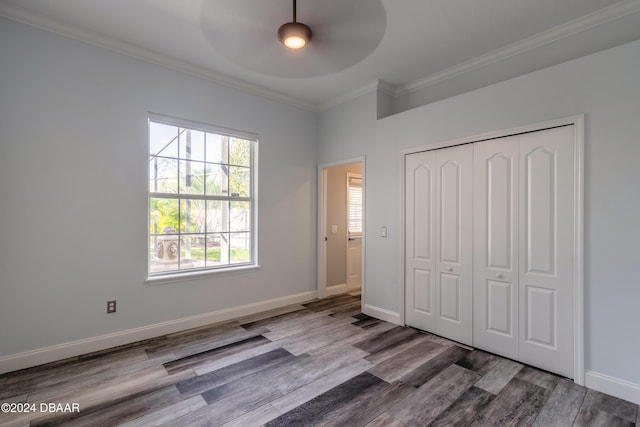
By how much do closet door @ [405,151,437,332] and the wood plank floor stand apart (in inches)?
14.4

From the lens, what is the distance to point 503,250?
9.39 ft

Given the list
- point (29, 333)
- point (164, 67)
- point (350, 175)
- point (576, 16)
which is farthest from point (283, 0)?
point (350, 175)

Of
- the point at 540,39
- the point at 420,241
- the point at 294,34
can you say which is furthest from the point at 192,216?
the point at 540,39

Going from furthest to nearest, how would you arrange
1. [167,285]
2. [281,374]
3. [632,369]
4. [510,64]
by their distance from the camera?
[167,285]
[510,64]
[281,374]
[632,369]

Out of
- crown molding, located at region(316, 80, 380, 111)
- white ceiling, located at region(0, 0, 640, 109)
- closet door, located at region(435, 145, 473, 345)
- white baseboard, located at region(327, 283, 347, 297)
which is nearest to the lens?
white ceiling, located at region(0, 0, 640, 109)

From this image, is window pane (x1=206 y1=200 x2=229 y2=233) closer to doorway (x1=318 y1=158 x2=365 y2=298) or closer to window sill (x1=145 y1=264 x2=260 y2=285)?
window sill (x1=145 y1=264 x2=260 y2=285)

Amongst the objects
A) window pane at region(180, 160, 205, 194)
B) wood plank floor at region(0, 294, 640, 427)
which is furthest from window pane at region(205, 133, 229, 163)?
wood plank floor at region(0, 294, 640, 427)

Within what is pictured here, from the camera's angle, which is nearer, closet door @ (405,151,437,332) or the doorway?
closet door @ (405,151,437,332)

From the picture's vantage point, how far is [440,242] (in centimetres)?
333

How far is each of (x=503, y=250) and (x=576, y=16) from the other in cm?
212

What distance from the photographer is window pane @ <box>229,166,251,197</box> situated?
395 centimetres

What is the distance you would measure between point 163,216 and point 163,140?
851 mm

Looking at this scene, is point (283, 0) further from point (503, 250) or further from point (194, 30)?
point (503, 250)

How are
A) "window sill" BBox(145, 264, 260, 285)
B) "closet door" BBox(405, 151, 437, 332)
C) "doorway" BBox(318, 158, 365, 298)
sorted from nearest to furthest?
"window sill" BBox(145, 264, 260, 285) < "closet door" BBox(405, 151, 437, 332) < "doorway" BBox(318, 158, 365, 298)
